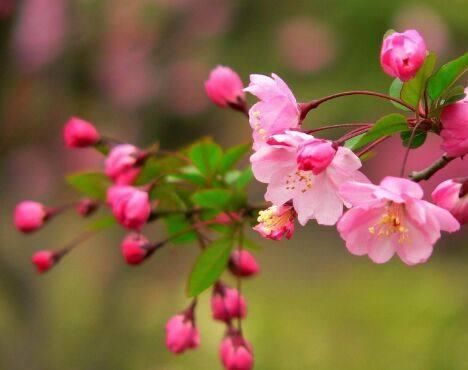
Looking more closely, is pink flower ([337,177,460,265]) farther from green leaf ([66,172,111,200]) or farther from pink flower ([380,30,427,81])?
green leaf ([66,172,111,200])

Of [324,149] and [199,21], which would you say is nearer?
[324,149]

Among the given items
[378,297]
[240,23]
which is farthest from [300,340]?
[240,23]

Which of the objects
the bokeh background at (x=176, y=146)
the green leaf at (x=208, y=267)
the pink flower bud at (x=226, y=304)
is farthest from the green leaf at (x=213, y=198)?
the bokeh background at (x=176, y=146)

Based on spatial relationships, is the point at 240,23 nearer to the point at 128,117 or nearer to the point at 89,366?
the point at 128,117

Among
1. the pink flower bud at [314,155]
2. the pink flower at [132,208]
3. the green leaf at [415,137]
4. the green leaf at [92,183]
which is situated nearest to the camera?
the pink flower bud at [314,155]

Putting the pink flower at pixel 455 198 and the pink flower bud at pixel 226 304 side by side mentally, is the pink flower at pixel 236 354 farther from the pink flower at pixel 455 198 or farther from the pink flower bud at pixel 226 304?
the pink flower at pixel 455 198

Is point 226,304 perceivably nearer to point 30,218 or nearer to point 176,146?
point 30,218

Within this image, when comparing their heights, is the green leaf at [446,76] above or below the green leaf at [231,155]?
above
